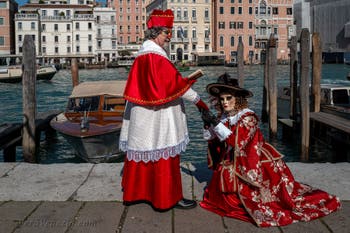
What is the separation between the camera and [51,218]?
10.8ft

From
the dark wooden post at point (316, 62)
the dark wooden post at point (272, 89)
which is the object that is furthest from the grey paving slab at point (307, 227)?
the dark wooden post at point (272, 89)

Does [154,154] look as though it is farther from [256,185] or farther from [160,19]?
[160,19]

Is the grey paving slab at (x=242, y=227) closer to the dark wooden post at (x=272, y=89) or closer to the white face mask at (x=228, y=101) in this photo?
the white face mask at (x=228, y=101)

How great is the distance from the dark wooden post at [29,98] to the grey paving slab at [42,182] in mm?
3026

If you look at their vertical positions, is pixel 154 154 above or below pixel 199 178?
above

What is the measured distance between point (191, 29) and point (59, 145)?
5104cm

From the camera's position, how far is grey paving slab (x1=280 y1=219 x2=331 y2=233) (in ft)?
10.0

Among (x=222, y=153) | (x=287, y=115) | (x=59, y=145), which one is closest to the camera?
(x=222, y=153)

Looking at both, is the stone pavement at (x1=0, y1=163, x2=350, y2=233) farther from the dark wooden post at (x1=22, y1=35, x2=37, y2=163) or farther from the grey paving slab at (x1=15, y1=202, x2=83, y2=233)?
the dark wooden post at (x1=22, y1=35, x2=37, y2=163)

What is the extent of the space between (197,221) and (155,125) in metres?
0.75

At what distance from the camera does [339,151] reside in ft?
30.7

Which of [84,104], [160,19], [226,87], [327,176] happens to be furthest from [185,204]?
[84,104]

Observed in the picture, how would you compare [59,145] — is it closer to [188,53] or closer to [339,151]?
[339,151]

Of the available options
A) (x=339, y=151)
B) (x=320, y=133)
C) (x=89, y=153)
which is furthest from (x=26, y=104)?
(x=320, y=133)
